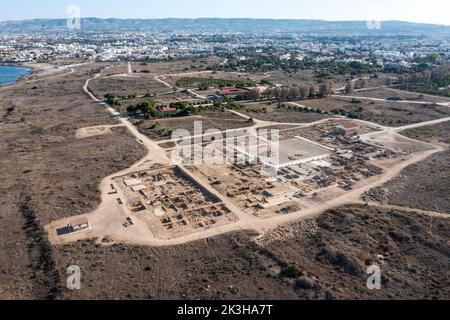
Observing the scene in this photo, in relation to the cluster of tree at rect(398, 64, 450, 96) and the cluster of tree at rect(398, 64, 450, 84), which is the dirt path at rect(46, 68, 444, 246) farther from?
the cluster of tree at rect(398, 64, 450, 84)

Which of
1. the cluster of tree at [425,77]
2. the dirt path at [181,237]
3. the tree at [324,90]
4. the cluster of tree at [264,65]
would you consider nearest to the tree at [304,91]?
the tree at [324,90]

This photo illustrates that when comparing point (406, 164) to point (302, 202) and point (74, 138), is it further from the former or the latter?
point (74, 138)

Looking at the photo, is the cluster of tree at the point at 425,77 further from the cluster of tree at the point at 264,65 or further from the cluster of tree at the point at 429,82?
the cluster of tree at the point at 264,65

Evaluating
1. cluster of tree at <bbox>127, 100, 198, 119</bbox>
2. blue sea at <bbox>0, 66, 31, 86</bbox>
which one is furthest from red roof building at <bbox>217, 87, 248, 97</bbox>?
blue sea at <bbox>0, 66, 31, 86</bbox>

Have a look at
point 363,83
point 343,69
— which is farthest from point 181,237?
point 343,69

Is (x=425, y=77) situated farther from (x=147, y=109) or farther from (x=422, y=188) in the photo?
(x=147, y=109)
